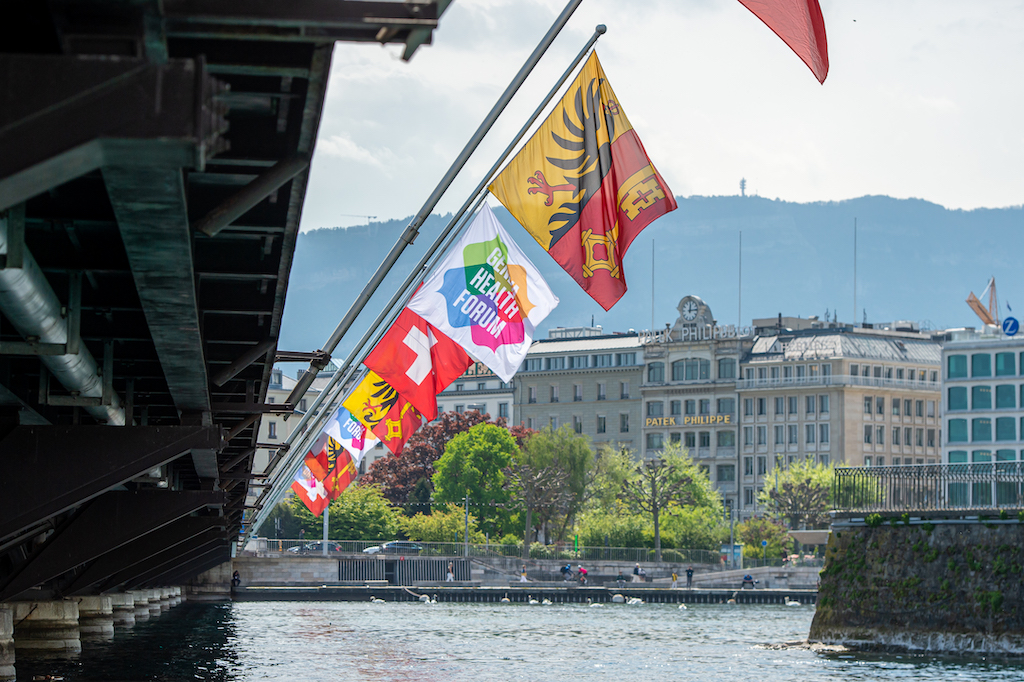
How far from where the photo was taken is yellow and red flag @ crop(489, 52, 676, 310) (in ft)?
73.7

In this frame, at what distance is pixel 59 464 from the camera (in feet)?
63.1

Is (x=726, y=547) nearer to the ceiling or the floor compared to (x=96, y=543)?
nearer to the floor

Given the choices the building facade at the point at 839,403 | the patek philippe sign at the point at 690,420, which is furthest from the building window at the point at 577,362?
the building facade at the point at 839,403

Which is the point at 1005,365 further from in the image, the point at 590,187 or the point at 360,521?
the point at 360,521

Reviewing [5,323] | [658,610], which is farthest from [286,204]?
[658,610]

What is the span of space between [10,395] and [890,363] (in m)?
163

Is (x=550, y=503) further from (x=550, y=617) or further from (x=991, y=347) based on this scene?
(x=991, y=347)

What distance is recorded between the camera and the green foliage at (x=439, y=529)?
144625 millimetres

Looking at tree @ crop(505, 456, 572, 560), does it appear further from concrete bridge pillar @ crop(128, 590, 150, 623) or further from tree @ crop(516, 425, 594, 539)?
concrete bridge pillar @ crop(128, 590, 150, 623)

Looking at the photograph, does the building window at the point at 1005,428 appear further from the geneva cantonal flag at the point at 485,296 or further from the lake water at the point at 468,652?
the geneva cantonal flag at the point at 485,296

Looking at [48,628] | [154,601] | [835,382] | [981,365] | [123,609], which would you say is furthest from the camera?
[835,382]

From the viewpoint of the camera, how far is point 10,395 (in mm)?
18219

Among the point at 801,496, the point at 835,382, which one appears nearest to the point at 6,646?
the point at 801,496

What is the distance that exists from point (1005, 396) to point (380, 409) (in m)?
55.5
